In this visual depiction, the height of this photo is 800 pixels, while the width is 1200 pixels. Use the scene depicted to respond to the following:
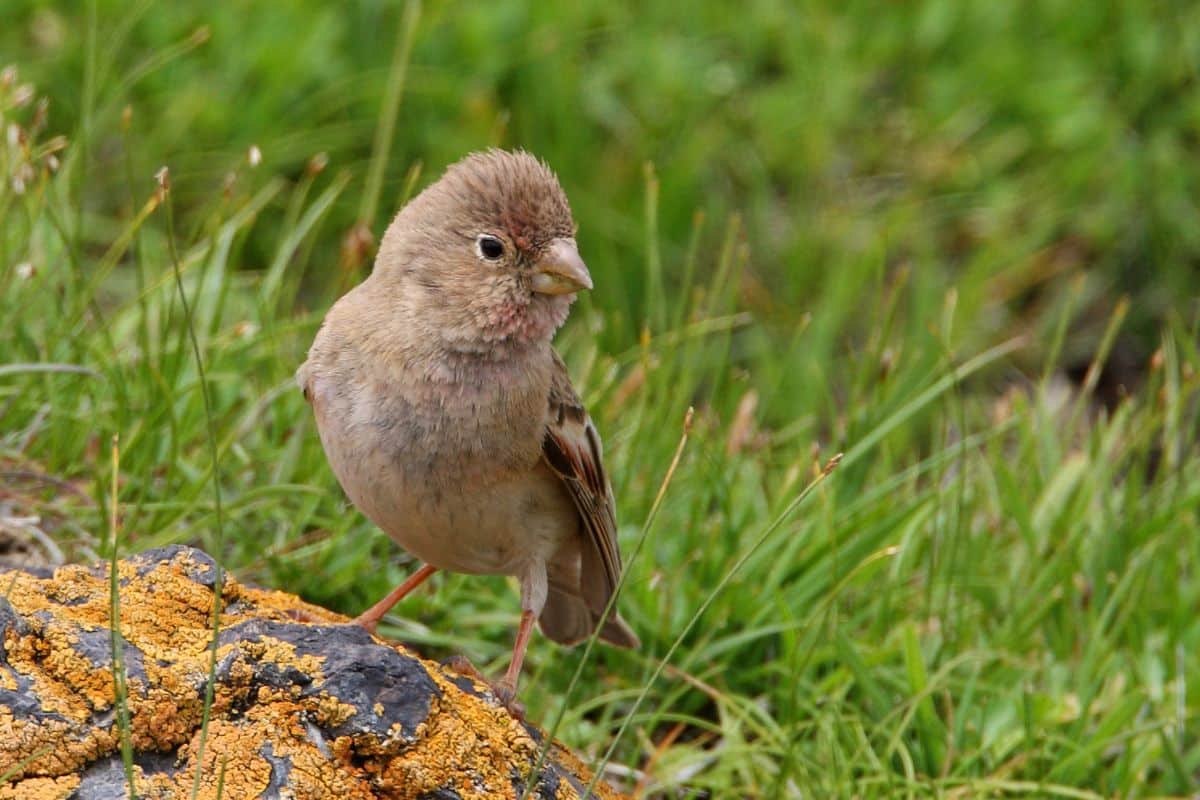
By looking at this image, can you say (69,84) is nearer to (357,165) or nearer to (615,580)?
(357,165)

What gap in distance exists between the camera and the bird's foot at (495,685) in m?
3.86

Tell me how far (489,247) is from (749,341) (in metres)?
4.09

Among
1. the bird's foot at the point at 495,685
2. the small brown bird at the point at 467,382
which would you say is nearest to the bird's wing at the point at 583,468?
the small brown bird at the point at 467,382

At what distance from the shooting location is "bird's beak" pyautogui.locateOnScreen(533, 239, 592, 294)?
13.2 feet

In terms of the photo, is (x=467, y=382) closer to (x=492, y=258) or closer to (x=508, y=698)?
(x=492, y=258)

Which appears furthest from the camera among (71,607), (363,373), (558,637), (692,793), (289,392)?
(289,392)

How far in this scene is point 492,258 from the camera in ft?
13.4

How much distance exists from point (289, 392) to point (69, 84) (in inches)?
107

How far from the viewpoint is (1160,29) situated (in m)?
8.49

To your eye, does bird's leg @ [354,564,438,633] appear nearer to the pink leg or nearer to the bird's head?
the pink leg

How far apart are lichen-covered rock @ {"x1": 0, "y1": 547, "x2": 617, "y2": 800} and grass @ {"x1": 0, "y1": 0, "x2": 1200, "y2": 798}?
324 mm

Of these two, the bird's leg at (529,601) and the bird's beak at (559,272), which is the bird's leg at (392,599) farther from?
the bird's beak at (559,272)

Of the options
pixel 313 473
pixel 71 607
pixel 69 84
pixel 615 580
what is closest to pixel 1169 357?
pixel 615 580

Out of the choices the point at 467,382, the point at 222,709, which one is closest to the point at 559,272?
the point at 467,382
